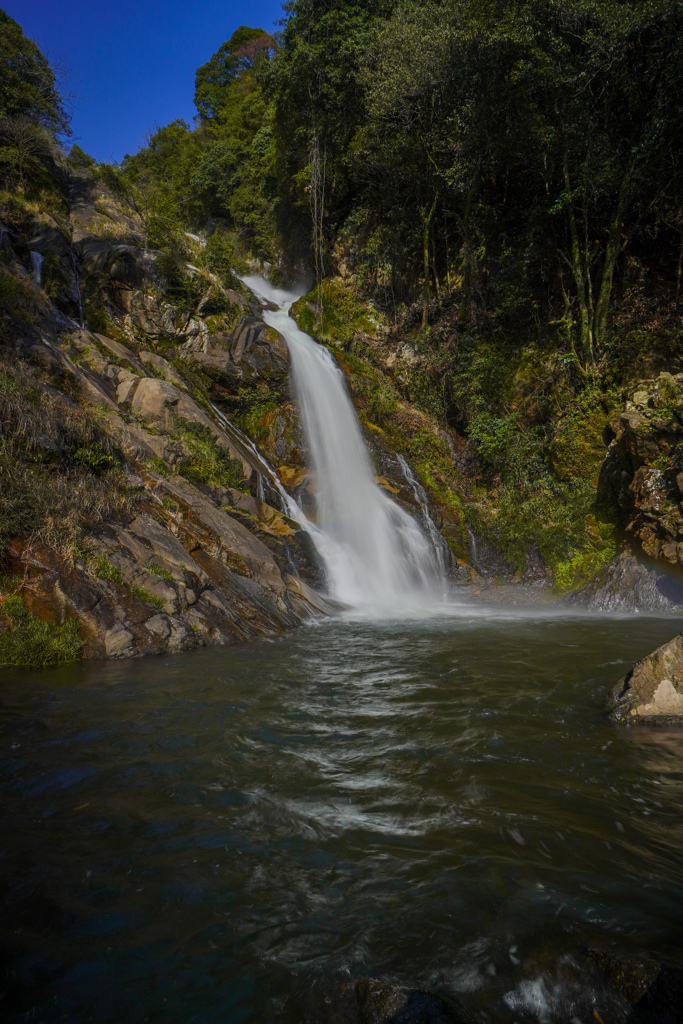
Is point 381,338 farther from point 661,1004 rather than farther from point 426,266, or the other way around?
point 661,1004

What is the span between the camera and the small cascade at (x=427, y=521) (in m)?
13.1

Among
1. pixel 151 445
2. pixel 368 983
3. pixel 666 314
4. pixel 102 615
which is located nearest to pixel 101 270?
pixel 151 445

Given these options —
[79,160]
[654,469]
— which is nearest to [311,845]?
[654,469]

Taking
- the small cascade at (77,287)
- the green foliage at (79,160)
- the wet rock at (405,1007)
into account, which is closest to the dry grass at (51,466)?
the small cascade at (77,287)

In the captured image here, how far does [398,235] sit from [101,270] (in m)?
12.4

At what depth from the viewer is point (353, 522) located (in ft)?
42.8

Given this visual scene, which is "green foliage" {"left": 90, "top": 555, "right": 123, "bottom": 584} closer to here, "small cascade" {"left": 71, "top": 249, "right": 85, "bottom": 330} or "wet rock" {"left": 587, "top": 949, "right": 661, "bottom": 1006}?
"wet rock" {"left": 587, "top": 949, "right": 661, "bottom": 1006}

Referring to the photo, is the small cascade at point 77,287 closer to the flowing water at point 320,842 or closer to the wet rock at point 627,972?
the flowing water at point 320,842

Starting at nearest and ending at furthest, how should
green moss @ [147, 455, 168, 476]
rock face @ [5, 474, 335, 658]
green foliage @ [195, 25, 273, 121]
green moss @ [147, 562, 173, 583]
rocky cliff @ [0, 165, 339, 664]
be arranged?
rock face @ [5, 474, 335, 658] → rocky cliff @ [0, 165, 339, 664] → green moss @ [147, 562, 173, 583] → green moss @ [147, 455, 168, 476] → green foliage @ [195, 25, 273, 121]

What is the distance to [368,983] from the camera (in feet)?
5.51

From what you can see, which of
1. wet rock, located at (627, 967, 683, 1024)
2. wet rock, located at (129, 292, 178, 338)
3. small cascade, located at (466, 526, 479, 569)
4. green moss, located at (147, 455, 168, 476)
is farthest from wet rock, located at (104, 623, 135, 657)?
wet rock, located at (129, 292, 178, 338)

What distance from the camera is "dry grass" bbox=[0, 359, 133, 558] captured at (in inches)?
262

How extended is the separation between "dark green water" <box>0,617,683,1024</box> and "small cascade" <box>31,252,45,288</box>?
12454 millimetres

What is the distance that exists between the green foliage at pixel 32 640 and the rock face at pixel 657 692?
19.8 ft
